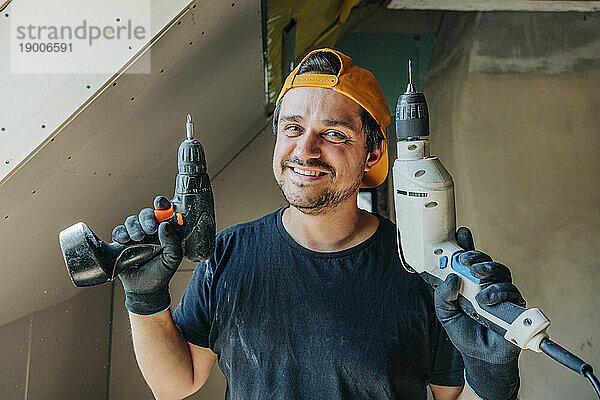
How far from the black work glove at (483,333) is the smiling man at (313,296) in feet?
0.41

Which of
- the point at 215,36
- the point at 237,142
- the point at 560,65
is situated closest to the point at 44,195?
the point at 215,36

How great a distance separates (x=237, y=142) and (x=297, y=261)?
61.2 inches

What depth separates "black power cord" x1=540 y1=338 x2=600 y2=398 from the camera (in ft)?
2.50

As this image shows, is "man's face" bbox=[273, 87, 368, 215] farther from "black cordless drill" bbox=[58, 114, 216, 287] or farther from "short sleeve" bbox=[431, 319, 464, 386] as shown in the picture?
"short sleeve" bbox=[431, 319, 464, 386]

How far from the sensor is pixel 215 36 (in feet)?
4.95

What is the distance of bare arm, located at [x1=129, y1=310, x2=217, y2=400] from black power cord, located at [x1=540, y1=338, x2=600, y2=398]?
73 centimetres

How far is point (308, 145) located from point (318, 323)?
363 mm

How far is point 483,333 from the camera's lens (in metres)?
0.94

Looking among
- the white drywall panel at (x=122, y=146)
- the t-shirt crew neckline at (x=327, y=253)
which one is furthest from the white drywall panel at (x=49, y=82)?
the t-shirt crew neckline at (x=327, y=253)

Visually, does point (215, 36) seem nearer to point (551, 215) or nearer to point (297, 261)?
point (297, 261)

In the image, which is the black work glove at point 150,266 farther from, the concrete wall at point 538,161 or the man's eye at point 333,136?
the concrete wall at point 538,161

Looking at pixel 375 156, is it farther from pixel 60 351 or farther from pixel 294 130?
pixel 60 351

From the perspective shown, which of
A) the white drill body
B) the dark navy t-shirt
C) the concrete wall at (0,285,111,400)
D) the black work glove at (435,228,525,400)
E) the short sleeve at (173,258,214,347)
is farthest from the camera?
the concrete wall at (0,285,111,400)

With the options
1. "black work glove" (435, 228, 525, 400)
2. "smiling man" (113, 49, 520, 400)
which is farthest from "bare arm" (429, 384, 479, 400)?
"black work glove" (435, 228, 525, 400)
